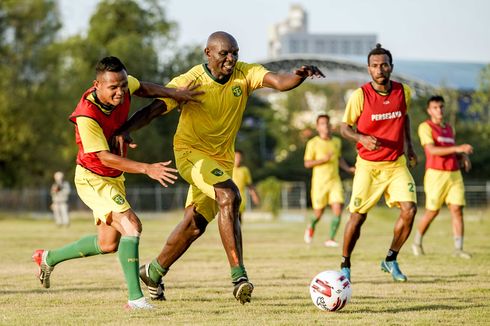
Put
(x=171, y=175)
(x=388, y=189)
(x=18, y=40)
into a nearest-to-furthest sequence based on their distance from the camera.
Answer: (x=171, y=175)
(x=388, y=189)
(x=18, y=40)

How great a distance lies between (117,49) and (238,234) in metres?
55.2

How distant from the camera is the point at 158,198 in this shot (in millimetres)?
54062

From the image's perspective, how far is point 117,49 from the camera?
6319cm

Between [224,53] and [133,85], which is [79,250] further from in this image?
[224,53]

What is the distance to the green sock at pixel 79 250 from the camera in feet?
31.3

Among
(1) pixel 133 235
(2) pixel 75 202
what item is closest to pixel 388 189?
(1) pixel 133 235

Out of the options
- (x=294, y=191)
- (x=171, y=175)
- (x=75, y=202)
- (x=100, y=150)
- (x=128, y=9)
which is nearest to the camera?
(x=171, y=175)

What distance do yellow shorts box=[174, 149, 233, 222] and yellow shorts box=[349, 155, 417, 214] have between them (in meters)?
2.38

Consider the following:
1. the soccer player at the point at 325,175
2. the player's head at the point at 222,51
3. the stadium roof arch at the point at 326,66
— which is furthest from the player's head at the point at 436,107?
the stadium roof arch at the point at 326,66

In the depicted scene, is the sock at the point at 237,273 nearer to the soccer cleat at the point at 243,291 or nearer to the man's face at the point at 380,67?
the soccer cleat at the point at 243,291

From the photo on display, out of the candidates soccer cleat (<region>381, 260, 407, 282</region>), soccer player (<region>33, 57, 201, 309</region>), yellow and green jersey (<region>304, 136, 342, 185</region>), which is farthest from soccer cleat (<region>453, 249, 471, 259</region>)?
soccer player (<region>33, 57, 201, 309</region>)

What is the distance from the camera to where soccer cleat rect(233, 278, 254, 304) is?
28.5 ft

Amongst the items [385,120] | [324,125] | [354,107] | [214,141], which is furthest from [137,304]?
[324,125]

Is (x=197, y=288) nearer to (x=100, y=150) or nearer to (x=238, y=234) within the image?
(x=238, y=234)
